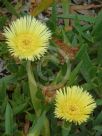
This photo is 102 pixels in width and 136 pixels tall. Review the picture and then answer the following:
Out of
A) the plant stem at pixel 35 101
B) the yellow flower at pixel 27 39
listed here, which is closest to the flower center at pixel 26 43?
the yellow flower at pixel 27 39

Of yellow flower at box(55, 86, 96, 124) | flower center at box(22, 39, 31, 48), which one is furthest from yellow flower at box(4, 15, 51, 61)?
yellow flower at box(55, 86, 96, 124)

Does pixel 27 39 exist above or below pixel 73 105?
above

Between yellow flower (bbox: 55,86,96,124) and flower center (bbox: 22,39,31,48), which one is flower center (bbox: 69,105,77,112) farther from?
flower center (bbox: 22,39,31,48)

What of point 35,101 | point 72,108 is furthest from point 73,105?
point 35,101

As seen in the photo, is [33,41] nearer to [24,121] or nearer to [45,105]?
[45,105]

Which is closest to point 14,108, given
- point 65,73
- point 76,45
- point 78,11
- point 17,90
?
point 17,90

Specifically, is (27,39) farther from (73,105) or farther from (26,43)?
(73,105)
